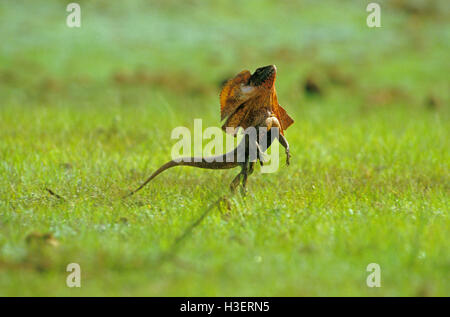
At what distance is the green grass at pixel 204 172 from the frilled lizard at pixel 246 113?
0.39 metres

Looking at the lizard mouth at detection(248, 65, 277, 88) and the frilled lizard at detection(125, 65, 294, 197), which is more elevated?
the lizard mouth at detection(248, 65, 277, 88)

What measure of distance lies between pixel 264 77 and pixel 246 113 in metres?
0.48

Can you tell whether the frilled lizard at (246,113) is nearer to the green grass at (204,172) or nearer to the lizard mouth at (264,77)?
the lizard mouth at (264,77)

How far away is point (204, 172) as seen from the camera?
7988mm

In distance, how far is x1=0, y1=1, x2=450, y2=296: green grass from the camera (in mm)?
4738

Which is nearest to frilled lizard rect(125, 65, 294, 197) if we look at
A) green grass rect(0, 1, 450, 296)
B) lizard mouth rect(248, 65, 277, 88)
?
lizard mouth rect(248, 65, 277, 88)

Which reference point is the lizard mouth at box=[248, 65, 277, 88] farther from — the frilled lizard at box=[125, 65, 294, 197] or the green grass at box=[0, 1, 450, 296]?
the green grass at box=[0, 1, 450, 296]

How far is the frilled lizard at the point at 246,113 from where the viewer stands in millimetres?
6402

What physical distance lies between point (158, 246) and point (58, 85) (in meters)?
11.3

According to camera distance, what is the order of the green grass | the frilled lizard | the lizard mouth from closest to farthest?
the green grass
the lizard mouth
the frilled lizard

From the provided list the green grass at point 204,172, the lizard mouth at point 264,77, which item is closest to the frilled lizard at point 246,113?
the lizard mouth at point 264,77

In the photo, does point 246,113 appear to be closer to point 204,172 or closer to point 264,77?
point 264,77

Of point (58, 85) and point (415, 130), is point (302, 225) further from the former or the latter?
point (58, 85)
